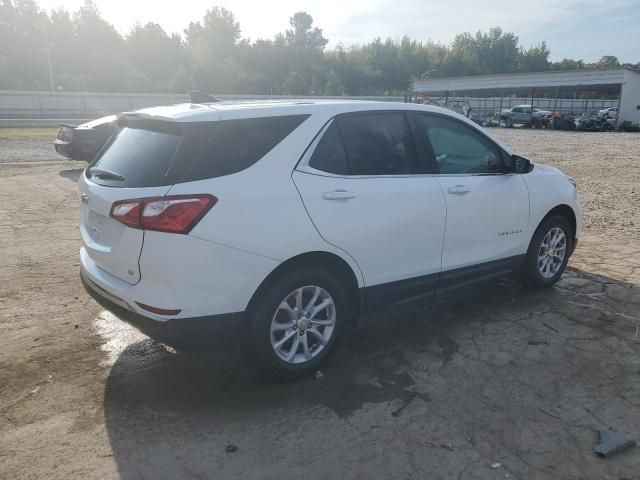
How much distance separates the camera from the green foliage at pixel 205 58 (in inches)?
2660

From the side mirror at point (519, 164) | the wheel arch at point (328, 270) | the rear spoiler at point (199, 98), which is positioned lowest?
the wheel arch at point (328, 270)

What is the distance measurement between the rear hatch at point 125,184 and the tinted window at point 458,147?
2.08 m

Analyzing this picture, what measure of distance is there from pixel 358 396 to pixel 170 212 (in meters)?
1.67

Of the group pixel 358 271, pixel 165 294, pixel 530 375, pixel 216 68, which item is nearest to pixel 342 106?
pixel 358 271

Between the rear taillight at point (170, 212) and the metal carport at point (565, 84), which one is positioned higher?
the metal carport at point (565, 84)

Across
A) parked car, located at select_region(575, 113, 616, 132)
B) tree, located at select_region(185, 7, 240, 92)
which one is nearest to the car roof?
parked car, located at select_region(575, 113, 616, 132)

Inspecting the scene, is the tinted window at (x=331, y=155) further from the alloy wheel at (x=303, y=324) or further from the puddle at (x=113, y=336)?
the puddle at (x=113, y=336)

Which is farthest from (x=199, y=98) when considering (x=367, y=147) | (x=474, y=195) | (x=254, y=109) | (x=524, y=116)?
(x=524, y=116)

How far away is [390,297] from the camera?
13.3ft

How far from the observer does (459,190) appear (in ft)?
14.2

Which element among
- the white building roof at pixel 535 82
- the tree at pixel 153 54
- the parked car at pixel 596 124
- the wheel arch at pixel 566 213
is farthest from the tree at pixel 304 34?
the wheel arch at pixel 566 213

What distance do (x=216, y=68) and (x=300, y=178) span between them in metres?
80.1

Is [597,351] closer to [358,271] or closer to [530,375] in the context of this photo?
[530,375]

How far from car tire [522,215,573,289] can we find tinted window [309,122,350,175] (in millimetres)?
2379
